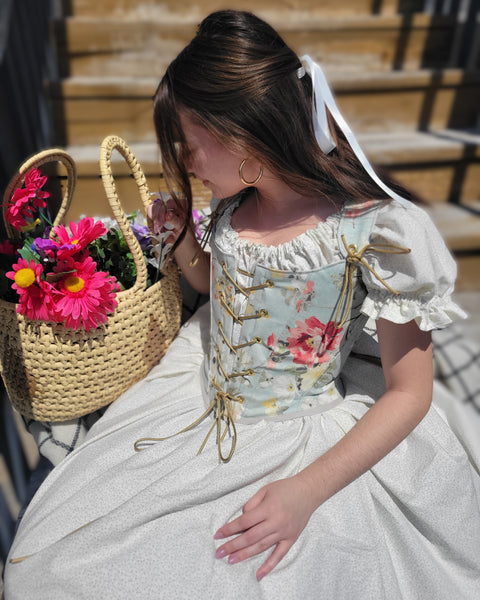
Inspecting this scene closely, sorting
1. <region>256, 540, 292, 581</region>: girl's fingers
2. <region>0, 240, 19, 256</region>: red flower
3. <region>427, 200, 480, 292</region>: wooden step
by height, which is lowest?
<region>427, 200, 480, 292</region>: wooden step

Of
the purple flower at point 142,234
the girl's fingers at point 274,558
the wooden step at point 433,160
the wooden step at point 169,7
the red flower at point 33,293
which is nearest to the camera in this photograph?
the girl's fingers at point 274,558

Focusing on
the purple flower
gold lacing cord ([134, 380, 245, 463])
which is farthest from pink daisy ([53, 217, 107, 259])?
gold lacing cord ([134, 380, 245, 463])

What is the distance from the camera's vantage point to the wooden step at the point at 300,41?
7.00 feet

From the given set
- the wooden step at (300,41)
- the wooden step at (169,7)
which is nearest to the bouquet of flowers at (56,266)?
the wooden step at (300,41)

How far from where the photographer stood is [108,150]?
0.83m

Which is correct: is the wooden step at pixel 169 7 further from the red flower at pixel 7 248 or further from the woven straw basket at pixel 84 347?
the red flower at pixel 7 248

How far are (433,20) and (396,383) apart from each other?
222 centimetres

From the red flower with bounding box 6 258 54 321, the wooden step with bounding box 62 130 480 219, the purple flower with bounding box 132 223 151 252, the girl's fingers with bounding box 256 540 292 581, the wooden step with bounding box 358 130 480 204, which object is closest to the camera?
the girl's fingers with bounding box 256 540 292 581

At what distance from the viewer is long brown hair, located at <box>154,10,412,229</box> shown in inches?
29.0

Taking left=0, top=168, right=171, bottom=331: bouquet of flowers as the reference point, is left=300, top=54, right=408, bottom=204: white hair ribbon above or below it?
above

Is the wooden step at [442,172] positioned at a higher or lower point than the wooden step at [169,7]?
lower

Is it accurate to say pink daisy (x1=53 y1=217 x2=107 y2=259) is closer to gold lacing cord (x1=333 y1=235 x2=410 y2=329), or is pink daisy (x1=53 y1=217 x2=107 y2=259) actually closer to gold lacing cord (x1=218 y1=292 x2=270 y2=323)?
gold lacing cord (x1=218 y1=292 x2=270 y2=323)

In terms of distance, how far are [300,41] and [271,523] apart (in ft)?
7.31

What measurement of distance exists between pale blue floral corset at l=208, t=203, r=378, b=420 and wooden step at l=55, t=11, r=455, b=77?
5.52 ft
